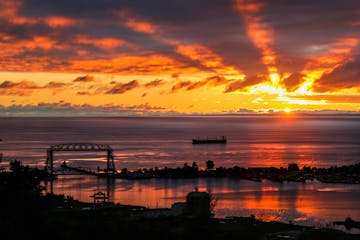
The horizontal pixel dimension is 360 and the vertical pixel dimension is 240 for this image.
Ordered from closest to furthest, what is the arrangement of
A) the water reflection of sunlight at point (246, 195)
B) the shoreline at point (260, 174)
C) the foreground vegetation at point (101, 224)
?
1. the foreground vegetation at point (101, 224)
2. the water reflection of sunlight at point (246, 195)
3. the shoreline at point (260, 174)

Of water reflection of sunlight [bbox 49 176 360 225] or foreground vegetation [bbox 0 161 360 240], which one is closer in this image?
foreground vegetation [bbox 0 161 360 240]

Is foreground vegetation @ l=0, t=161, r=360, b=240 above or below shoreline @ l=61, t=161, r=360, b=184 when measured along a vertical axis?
below

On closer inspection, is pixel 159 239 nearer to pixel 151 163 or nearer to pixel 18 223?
pixel 18 223

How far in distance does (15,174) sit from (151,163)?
142ft

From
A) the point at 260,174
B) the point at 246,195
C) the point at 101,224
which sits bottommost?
the point at 246,195

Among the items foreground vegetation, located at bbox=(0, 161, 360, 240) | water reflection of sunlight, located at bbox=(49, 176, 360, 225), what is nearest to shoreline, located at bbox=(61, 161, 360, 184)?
water reflection of sunlight, located at bbox=(49, 176, 360, 225)

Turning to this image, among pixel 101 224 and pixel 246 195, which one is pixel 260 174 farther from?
pixel 101 224

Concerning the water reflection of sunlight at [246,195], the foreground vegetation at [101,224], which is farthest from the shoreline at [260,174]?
the foreground vegetation at [101,224]

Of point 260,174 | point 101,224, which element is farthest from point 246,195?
point 101,224

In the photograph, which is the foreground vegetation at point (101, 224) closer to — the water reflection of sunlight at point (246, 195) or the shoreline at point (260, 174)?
the water reflection of sunlight at point (246, 195)

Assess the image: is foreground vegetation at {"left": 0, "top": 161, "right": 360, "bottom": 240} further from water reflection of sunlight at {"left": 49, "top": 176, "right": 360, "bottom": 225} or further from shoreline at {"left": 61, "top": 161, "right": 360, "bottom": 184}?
shoreline at {"left": 61, "top": 161, "right": 360, "bottom": 184}

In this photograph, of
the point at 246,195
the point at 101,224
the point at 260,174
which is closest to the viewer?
the point at 101,224

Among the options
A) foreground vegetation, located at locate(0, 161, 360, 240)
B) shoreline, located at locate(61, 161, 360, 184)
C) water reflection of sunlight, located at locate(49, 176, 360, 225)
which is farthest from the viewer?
shoreline, located at locate(61, 161, 360, 184)

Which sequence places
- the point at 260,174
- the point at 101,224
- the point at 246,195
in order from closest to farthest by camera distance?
1. the point at 101,224
2. the point at 246,195
3. the point at 260,174
